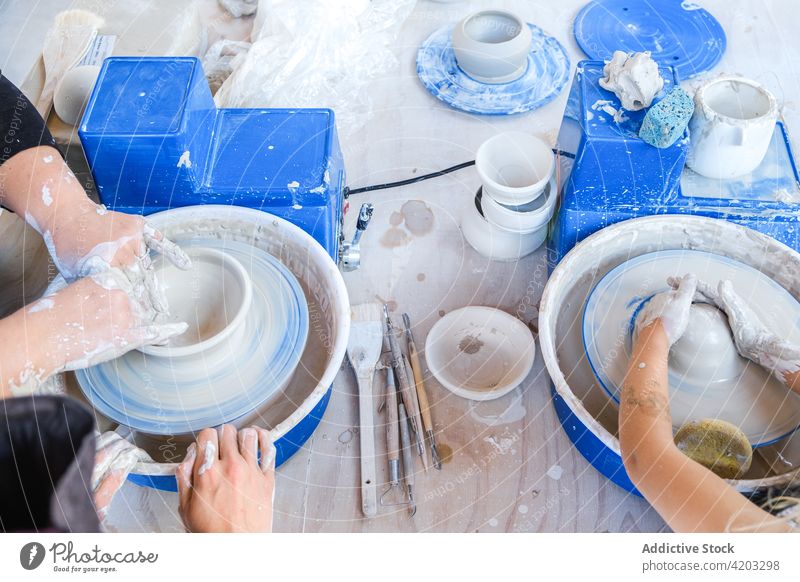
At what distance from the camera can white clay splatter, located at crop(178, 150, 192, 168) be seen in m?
1.35

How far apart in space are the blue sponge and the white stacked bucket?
0.85 ft

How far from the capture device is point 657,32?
221cm

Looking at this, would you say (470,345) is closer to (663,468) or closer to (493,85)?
(663,468)

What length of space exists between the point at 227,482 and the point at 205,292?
16.5 inches

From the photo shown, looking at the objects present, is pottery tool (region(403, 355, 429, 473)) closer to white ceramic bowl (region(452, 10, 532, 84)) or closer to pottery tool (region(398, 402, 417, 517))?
pottery tool (region(398, 402, 417, 517))

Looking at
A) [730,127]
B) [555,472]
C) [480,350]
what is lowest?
[555,472]

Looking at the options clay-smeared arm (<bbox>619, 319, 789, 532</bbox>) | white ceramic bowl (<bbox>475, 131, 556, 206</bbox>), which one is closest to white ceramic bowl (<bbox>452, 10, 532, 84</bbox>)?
white ceramic bowl (<bbox>475, 131, 556, 206</bbox>)

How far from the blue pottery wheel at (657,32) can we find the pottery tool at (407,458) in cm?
145

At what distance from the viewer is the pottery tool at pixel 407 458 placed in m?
1.33

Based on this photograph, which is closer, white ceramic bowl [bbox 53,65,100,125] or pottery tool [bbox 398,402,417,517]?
pottery tool [bbox 398,402,417,517]

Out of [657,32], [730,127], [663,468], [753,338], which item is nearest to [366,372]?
[663,468]

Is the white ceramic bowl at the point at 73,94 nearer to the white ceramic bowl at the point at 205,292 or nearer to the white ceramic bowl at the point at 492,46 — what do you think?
the white ceramic bowl at the point at 205,292

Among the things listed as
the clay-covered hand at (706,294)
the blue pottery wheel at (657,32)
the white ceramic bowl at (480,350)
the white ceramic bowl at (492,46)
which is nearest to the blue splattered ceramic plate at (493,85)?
the white ceramic bowl at (492,46)

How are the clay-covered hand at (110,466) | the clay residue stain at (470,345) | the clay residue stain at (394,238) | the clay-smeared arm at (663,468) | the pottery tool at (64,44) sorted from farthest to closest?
the pottery tool at (64,44) < the clay residue stain at (394,238) < the clay residue stain at (470,345) < the clay-covered hand at (110,466) < the clay-smeared arm at (663,468)
